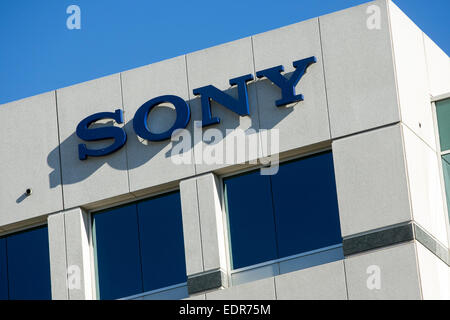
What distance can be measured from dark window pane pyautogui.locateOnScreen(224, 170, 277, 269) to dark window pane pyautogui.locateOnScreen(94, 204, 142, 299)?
2395 millimetres

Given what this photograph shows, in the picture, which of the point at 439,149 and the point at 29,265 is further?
the point at 29,265

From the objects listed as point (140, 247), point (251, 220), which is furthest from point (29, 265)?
point (251, 220)

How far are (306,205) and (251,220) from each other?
1290 mm

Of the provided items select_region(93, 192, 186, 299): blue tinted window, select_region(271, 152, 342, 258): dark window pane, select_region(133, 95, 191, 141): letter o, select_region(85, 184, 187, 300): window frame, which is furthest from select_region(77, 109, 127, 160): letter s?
select_region(271, 152, 342, 258): dark window pane

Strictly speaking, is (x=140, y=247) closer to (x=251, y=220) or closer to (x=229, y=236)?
(x=229, y=236)

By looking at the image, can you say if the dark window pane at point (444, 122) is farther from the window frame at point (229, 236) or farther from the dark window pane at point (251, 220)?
the dark window pane at point (251, 220)

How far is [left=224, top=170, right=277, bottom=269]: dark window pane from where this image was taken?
88.1 feet

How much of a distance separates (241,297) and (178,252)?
7.25 ft

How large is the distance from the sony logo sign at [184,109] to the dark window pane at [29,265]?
2.39 metres

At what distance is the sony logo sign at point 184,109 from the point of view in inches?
1065

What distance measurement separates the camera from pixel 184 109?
1100 inches
